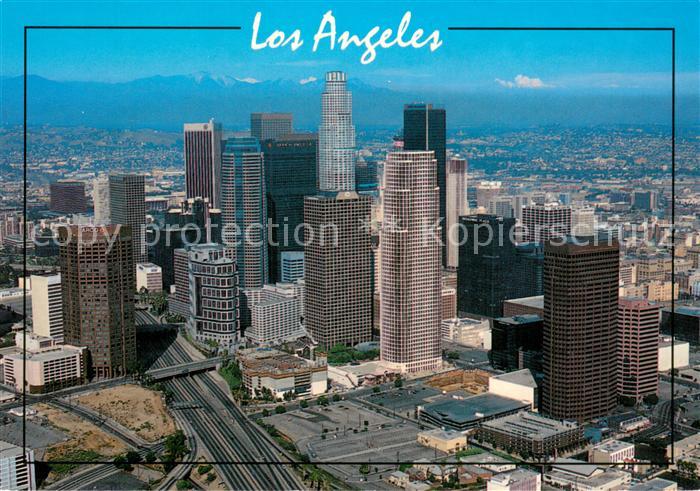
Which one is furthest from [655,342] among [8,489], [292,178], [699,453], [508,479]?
[292,178]

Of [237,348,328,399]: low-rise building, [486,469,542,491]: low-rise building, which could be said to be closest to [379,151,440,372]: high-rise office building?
Answer: [237,348,328,399]: low-rise building

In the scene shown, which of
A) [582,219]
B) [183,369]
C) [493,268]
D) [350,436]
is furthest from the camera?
[582,219]

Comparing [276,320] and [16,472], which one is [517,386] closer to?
[276,320]

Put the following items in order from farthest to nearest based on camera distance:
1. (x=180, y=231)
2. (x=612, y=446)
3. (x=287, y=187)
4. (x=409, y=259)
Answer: (x=180, y=231) → (x=287, y=187) → (x=409, y=259) → (x=612, y=446)

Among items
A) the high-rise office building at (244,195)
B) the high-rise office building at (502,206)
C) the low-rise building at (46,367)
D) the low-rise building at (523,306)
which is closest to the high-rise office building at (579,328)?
the low-rise building at (523,306)

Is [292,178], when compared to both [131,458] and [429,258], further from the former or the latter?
[131,458]

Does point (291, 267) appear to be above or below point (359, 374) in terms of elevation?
above

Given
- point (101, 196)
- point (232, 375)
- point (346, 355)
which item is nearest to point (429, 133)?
point (346, 355)
